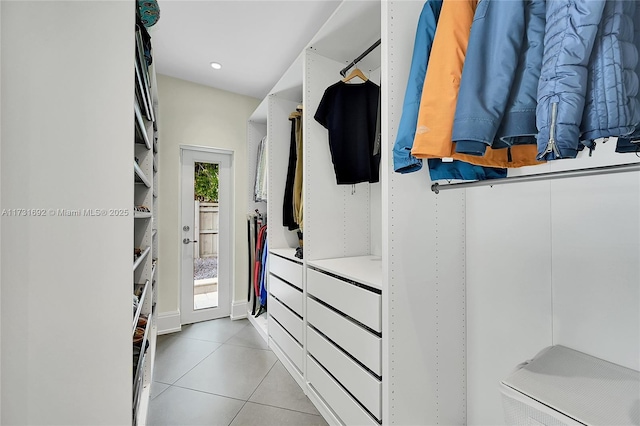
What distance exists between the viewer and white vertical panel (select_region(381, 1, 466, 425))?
1.20 metres

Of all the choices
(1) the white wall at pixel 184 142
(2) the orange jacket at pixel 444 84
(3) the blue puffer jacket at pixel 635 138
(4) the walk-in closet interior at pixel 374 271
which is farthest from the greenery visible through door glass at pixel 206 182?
(3) the blue puffer jacket at pixel 635 138

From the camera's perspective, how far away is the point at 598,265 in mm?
1023

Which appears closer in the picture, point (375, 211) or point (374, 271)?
point (374, 271)

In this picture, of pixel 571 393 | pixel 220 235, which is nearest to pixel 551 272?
pixel 571 393

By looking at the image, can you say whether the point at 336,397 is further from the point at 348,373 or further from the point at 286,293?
the point at 286,293

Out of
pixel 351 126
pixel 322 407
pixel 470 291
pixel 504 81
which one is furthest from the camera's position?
pixel 351 126

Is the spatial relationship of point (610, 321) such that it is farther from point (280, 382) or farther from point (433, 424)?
point (280, 382)

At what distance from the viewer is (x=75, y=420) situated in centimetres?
96

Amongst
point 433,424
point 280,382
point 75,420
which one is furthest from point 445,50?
point 280,382

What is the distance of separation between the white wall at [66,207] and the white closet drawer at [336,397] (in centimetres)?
97

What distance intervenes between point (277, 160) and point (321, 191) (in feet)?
2.59

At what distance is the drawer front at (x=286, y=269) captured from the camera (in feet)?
6.72

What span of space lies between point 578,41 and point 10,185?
159cm

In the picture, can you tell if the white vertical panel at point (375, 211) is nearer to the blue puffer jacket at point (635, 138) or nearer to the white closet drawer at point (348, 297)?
the white closet drawer at point (348, 297)
